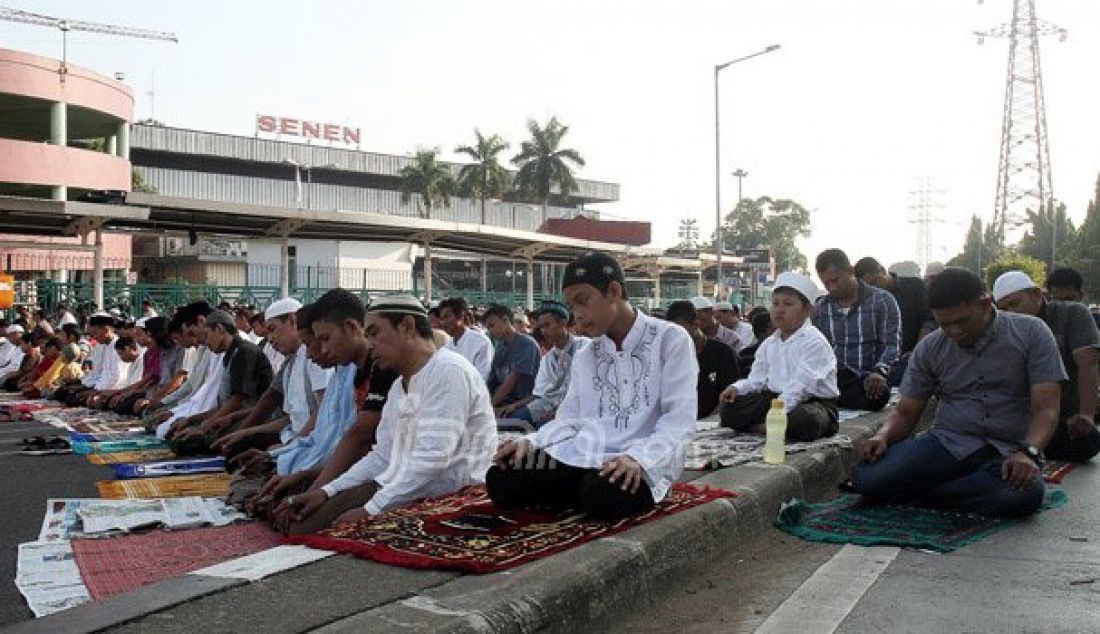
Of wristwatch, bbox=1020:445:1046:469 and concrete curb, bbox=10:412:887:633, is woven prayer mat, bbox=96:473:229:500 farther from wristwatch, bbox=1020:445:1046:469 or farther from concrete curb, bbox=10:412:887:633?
wristwatch, bbox=1020:445:1046:469

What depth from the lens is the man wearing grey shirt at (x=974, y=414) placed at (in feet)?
17.0

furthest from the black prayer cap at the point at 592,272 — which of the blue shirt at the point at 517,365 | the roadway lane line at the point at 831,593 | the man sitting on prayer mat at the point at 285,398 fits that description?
the blue shirt at the point at 517,365

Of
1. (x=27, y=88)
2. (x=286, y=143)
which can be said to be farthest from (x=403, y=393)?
(x=286, y=143)

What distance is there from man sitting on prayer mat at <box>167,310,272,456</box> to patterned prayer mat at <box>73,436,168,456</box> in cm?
17

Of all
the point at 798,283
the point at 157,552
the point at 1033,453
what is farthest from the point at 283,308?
the point at 1033,453

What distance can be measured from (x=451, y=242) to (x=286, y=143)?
111 ft

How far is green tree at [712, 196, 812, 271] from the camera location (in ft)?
302

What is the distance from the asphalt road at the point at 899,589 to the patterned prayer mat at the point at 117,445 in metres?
6.08

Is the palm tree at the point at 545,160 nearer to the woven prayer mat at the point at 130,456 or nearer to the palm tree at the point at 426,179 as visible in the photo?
the palm tree at the point at 426,179

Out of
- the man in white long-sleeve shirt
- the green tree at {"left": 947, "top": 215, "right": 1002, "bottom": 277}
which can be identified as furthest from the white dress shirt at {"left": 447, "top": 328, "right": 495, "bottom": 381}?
the green tree at {"left": 947, "top": 215, "right": 1002, "bottom": 277}

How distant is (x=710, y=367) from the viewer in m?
9.12

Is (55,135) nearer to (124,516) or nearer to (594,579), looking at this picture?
(124,516)

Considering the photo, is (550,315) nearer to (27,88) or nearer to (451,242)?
(451,242)

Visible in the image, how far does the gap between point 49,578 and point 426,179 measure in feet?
174
